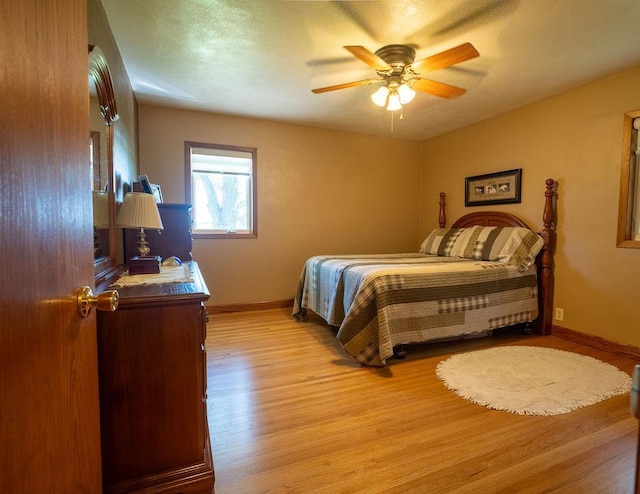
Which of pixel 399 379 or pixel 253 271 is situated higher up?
pixel 253 271

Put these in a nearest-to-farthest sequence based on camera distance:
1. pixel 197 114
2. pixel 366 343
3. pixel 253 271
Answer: pixel 366 343
pixel 197 114
pixel 253 271

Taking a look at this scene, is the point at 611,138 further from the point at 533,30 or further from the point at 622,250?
the point at 533,30

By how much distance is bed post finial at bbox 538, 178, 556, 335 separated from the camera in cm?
316

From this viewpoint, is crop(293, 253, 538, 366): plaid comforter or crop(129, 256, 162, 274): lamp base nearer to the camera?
crop(129, 256, 162, 274): lamp base

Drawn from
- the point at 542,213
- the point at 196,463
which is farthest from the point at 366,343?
the point at 542,213

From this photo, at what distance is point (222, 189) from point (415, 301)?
8.67 ft

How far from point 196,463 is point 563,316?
3.43 metres

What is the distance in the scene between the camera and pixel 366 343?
2422mm

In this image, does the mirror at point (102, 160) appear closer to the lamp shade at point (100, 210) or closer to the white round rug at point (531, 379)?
the lamp shade at point (100, 210)

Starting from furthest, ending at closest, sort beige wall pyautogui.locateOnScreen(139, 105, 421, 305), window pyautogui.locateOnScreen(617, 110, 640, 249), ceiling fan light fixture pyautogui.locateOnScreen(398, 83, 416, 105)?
beige wall pyautogui.locateOnScreen(139, 105, 421, 305)
window pyautogui.locateOnScreen(617, 110, 640, 249)
ceiling fan light fixture pyautogui.locateOnScreen(398, 83, 416, 105)

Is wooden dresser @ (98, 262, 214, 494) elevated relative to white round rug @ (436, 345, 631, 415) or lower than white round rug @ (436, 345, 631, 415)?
elevated

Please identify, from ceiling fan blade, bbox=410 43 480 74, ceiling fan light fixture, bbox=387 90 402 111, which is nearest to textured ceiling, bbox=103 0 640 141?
ceiling fan blade, bbox=410 43 480 74

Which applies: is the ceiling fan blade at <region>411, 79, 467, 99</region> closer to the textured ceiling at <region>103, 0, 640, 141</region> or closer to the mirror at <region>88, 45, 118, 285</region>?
the textured ceiling at <region>103, 0, 640, 141</region>

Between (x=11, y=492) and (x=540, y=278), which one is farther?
(x=540, y=278)
